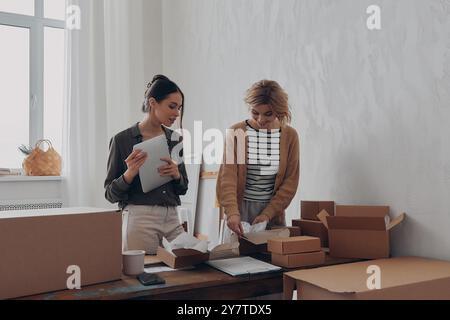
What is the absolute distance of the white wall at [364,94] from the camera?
5.07 ft

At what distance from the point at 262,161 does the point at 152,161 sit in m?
0.47

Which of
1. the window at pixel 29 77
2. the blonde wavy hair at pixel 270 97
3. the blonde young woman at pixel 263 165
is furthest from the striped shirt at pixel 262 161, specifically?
the window at pixel 29 77

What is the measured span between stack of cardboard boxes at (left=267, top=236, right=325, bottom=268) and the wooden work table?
0.18 ft

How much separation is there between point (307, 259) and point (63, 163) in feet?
9.08

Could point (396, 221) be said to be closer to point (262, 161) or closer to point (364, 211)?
point (364, 211)

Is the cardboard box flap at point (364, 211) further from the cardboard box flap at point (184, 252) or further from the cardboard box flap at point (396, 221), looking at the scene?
the cardboard box flap at point (184, 252)

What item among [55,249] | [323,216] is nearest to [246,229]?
[323,216]

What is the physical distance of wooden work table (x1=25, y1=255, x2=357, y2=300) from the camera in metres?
1.08

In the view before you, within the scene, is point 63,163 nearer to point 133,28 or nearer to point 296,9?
point 133,28

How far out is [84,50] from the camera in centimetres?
345

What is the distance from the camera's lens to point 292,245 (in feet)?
4.59

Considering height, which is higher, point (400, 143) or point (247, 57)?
point (247, 57)

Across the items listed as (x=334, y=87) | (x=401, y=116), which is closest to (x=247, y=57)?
(x=334, y=87)

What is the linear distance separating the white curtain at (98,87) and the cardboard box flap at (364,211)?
2.28 metres
